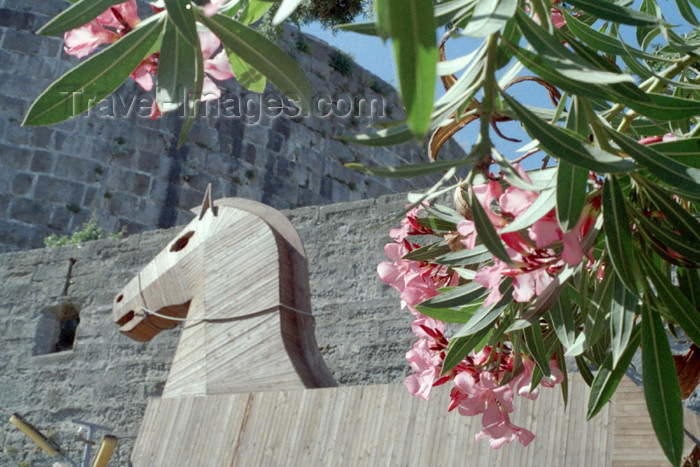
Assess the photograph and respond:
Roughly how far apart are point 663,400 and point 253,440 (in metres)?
1.20

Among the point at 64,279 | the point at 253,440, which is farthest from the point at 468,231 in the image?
the point at 64,279

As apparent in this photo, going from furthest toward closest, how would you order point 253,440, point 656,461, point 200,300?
point 200,300 < point 253,440 < point 656,461

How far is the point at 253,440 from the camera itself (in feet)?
6.17

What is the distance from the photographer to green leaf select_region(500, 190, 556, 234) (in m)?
0.72

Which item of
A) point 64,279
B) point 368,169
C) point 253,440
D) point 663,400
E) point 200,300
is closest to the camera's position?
point 368,169

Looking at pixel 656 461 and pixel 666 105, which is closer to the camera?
pixel 666 105

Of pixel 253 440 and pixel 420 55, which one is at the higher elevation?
pixel 420 55

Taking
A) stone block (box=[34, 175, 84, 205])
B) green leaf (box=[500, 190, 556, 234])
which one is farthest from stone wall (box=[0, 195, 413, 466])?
green leaf (box=[500, 190, 556, 234])

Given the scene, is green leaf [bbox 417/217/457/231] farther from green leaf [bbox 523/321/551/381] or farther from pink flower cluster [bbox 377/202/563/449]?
green leaf [bbox 523/321/551/381]

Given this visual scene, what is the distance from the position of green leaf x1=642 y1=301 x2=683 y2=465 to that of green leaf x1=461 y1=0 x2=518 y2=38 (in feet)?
1.14

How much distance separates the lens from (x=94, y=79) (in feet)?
2.54

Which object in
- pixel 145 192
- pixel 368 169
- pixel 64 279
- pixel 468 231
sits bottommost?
pixel 145 192

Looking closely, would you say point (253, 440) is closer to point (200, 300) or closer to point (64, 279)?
point (200, 300)

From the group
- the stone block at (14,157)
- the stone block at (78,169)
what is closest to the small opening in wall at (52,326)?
the stone block at (78,169)
